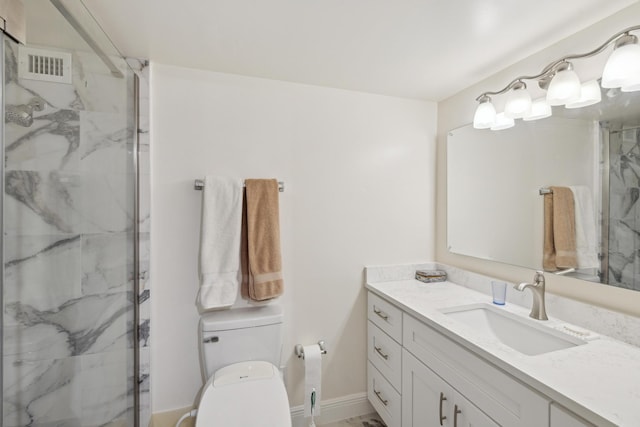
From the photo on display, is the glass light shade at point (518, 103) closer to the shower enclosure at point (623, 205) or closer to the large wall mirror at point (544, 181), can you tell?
the large wall mirror at point (544, 181)

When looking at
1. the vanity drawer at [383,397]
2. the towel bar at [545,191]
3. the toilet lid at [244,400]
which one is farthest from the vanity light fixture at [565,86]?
the toilet lid at [244,400]

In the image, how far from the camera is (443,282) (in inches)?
73.5

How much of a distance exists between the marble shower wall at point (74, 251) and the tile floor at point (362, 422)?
1.08 m

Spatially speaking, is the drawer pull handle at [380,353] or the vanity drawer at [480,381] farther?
the drawer pull handle at [380,353]

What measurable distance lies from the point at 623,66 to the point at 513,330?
1109mm

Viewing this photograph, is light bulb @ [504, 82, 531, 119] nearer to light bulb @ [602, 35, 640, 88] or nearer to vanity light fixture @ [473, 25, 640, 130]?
vanity light fixture @ [473, 25, 640, 130]

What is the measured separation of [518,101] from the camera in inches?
54.3

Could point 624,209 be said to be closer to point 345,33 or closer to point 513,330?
point 513,330

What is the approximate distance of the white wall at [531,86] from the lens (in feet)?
3.56

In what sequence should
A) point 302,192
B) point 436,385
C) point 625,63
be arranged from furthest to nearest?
point 302,192 → point 436,385 → point 625,63

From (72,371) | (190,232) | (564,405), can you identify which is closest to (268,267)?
(190,232)

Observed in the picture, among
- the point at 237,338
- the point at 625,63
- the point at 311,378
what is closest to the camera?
the point at 625,63

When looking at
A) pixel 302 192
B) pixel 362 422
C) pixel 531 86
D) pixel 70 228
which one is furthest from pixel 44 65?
pixel 362 422

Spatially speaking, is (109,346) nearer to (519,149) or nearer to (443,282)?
(443,282)
